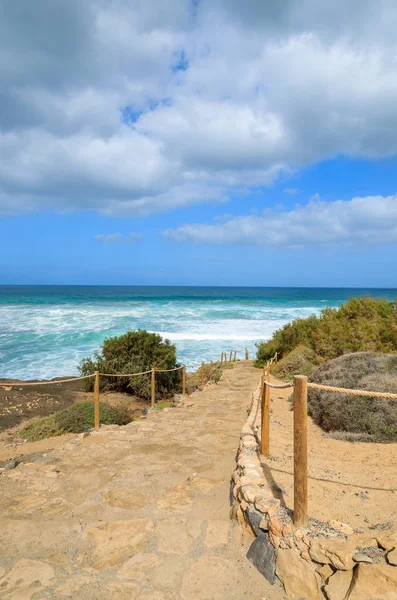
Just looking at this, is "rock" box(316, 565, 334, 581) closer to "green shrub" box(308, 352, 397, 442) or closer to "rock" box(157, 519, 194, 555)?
"rock" box(157, 519, 194, 555)

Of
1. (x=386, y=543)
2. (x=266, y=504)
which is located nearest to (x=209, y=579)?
(x=266, y=504)

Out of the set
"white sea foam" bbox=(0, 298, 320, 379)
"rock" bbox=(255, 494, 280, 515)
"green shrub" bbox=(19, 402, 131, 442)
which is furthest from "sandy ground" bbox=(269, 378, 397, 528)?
"white sea foam" bbox=(0, 298, 320, 379)

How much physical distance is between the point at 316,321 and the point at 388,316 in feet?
9.96

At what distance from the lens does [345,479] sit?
403 centimetres

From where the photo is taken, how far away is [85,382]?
43.2 ft

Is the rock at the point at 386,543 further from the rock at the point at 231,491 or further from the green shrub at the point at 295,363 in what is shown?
the green shrub at the point at 295,363

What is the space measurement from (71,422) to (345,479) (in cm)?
591

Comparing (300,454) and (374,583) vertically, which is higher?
(300,454)

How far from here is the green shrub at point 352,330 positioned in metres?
10.9

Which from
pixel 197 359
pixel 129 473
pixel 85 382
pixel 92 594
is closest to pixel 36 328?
pixel 197 359

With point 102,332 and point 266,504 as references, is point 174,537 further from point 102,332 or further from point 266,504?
point 102,332

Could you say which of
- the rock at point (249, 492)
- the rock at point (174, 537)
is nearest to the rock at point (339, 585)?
the rock at point (249, 492)

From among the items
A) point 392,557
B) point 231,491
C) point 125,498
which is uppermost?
point 392,557

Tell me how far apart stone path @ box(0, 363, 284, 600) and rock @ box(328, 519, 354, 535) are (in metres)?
0.61
